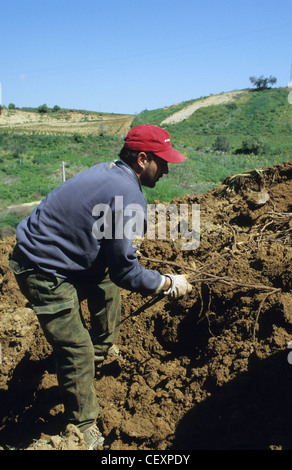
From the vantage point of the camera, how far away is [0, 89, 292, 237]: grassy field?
15.2m

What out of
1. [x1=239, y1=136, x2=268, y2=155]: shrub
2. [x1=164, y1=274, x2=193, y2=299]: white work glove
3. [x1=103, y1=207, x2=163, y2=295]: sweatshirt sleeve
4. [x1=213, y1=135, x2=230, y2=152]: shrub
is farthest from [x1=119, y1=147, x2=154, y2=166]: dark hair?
[x1=213, y1=135, x2=230, y2=152]: shrub

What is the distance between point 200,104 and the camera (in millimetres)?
53406

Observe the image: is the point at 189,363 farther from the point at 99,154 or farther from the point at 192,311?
the point at 99,154

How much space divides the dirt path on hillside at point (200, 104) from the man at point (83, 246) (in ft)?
162

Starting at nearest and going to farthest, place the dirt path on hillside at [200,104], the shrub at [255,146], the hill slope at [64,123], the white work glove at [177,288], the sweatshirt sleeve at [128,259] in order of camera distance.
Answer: the sweatshirt sleeve at [128,259]
the white work glove at [177,288]
the shrub at [255,146]
the hill slope at [64,123]
the dirt path on hillside at [200,104]

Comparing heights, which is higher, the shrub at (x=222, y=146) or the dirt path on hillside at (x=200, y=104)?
the dirt path on hillside at (x=200, y=104)

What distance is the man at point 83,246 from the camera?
2104 millimetres

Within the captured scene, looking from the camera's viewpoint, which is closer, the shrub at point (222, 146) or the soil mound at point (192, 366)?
the soil mound at point (192, 366)

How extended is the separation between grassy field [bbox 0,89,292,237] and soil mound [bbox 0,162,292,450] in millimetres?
6343

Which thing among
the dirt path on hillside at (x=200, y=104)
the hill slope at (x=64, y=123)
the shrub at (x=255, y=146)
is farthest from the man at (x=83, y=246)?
the dirt path on hillside at (x=200, y=104)

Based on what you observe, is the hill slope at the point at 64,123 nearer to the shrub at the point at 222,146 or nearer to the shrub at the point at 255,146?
the shrub at the point at 222,146

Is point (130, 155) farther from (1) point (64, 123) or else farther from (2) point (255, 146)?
(1) point (64, 123)

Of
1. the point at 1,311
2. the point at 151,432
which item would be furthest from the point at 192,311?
the point at 1,311

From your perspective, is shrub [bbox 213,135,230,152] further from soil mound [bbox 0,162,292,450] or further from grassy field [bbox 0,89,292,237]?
soil mound [bbox 0,162,292,450]
